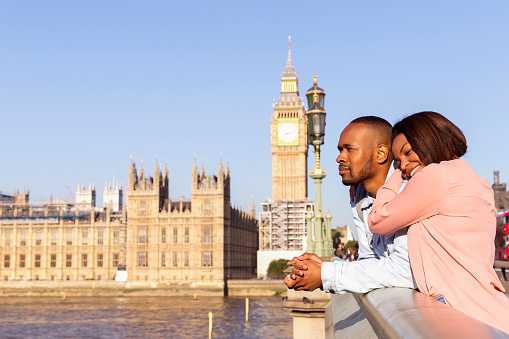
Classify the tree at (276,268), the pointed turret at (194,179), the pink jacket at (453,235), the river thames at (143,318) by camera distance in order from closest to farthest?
the pink jacket at (453,235)
the river thames at (143,318)
the tree at (276,268)
the pointed turret at (194,179)

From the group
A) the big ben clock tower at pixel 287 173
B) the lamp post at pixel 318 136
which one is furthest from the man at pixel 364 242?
the big ben clock tower at pixel 287 173

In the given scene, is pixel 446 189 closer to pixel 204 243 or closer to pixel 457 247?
pixel 457 247

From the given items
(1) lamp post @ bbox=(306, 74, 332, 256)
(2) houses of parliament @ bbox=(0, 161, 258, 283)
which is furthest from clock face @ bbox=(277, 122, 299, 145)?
(1) lamp post @ bbox=(306, 74, 332, 256)

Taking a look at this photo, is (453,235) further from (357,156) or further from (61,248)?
(61,248)

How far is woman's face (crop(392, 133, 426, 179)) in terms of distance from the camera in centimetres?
280

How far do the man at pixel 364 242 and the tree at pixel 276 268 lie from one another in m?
67.1

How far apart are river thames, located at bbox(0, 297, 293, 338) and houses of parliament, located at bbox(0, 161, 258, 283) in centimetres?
613

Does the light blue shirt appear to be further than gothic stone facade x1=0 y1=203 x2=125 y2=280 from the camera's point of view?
No

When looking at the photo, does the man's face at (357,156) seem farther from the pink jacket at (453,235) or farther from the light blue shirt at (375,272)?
the pink jacket at (453,235)

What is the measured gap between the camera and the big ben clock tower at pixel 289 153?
298 ft

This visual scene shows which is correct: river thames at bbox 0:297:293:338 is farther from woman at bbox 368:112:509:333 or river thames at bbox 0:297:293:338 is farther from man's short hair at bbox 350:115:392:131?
woman at bbox 368:112:509:333

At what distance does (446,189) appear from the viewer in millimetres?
2430

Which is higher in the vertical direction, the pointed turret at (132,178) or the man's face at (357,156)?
the pointed turret at (132,178)

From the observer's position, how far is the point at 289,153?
9162 centimetres
